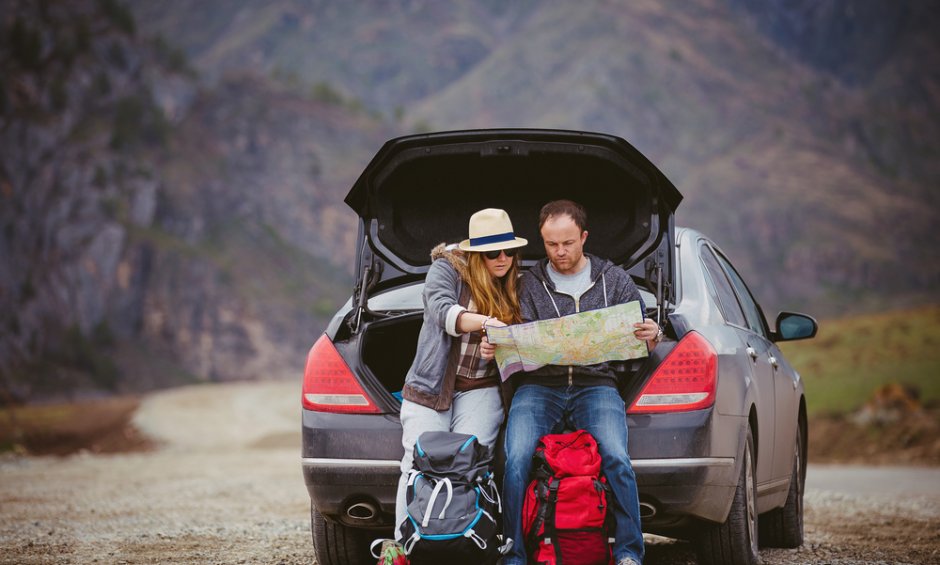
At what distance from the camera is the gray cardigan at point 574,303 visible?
5.60 metres

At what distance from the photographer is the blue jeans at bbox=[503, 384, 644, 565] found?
17.3ft

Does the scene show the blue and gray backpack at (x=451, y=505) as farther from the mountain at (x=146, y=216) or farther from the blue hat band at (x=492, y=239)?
the mountain at (x=146, y=216)

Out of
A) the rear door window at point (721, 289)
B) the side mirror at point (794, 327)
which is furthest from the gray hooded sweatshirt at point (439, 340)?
the side mirror at point (794, 327)

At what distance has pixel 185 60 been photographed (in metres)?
118

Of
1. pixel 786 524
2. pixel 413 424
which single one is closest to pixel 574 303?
pixel 413 424

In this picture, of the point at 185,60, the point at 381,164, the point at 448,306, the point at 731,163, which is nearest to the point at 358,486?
the point at 448,306

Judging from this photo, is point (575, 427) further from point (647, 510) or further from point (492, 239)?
point (492, 239)

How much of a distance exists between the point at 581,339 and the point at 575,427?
17.0 inches

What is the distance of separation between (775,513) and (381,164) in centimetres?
337

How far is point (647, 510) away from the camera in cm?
550

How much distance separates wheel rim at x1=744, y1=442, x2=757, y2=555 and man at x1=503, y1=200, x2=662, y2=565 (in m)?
0.88

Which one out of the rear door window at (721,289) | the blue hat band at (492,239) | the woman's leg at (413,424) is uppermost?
the blue hat band at (492,239)

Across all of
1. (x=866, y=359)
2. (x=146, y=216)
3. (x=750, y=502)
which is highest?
(x=146, y=216)

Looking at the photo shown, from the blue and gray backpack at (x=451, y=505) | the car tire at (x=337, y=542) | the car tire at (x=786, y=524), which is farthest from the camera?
the car tire at (x=786, y=524)
